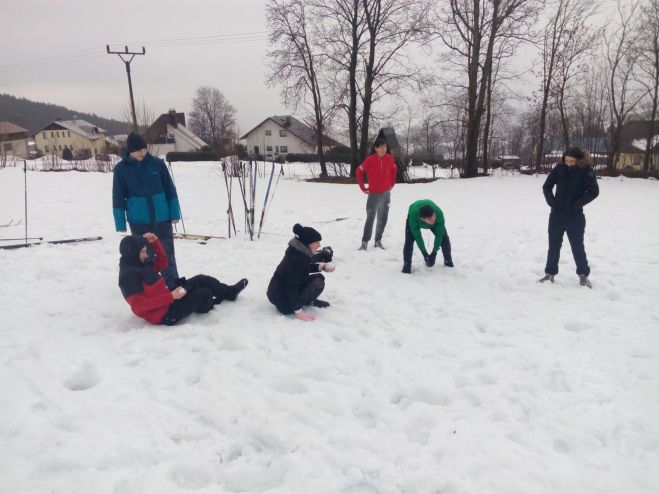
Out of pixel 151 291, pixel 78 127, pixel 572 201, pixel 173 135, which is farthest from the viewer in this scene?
pixel 78 127

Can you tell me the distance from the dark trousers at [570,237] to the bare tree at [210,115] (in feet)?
200

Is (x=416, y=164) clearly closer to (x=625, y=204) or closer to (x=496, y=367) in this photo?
(x=625, y=204)

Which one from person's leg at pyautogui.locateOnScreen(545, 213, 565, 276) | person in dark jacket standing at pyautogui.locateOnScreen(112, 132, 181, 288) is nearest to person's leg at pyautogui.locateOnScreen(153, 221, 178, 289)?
person in dark jacket standing at pyautogui.locateOnScreen(112, 132, 181, 288)

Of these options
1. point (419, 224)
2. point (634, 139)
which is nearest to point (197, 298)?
point (419, 224)

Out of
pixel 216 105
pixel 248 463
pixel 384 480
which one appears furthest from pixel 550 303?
pixel 216 105

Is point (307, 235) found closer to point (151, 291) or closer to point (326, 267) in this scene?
point (326, 267)

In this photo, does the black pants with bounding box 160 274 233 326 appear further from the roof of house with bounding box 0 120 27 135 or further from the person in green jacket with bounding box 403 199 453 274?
the roof of house with bounding box 0 120 27 135

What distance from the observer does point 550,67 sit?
72.3 feet

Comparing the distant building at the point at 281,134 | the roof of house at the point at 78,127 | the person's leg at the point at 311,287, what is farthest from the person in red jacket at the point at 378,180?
the roof of house at the point at 78,127

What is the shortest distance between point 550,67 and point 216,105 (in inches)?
2007

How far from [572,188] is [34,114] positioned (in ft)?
421

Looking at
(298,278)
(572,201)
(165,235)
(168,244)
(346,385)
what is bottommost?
(346,385)

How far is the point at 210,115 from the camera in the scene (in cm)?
6228

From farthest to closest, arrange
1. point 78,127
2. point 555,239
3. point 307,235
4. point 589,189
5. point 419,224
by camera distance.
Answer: point 78,127
point 419,224
point 555,239
point 589,189
point 307,235
